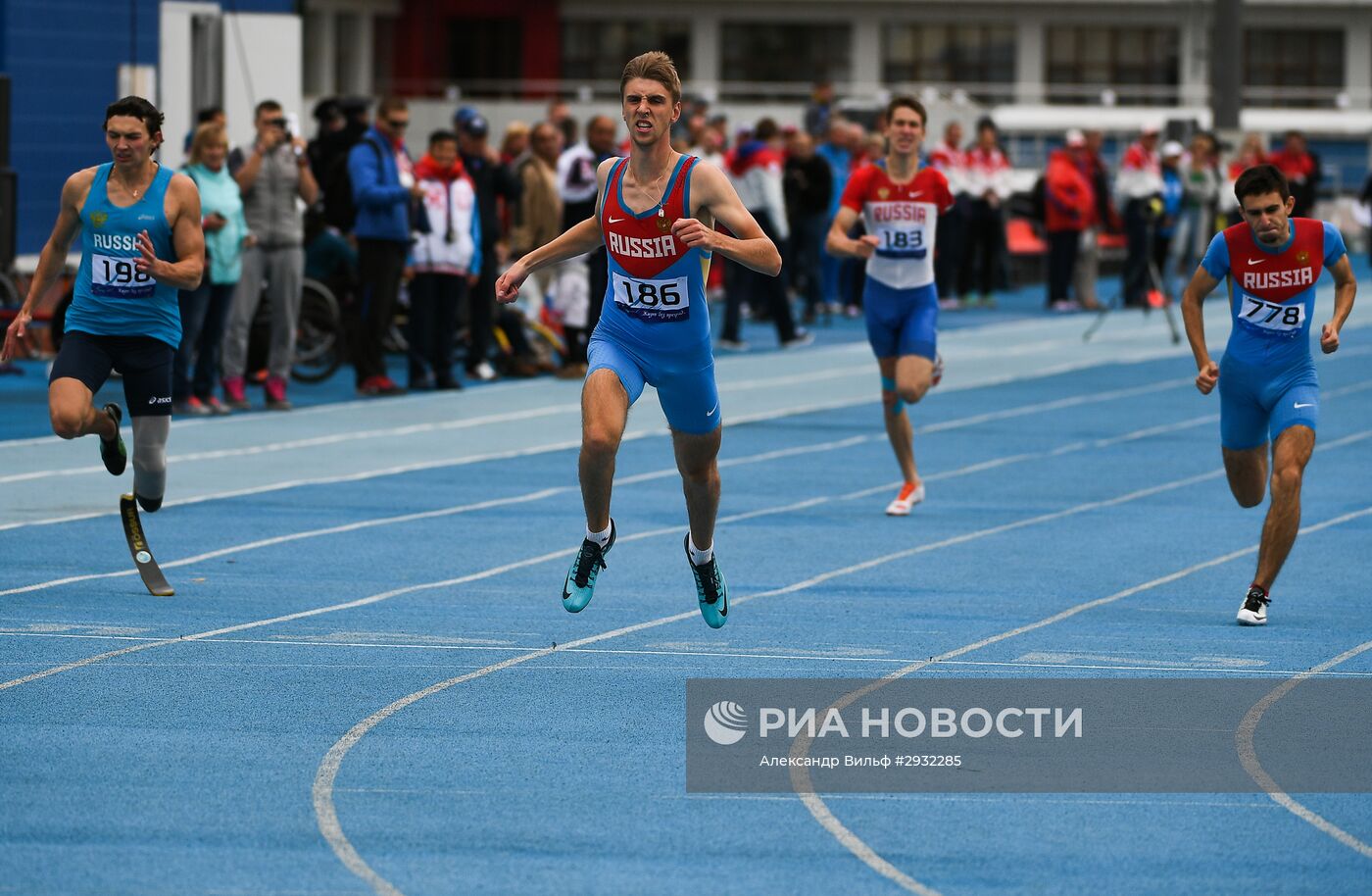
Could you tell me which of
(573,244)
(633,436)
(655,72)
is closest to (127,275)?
(573,244)

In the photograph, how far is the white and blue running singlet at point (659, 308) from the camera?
28.4ft

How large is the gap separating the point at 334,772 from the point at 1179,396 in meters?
14.9

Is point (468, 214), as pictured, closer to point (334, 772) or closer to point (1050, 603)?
point (1050, 603)

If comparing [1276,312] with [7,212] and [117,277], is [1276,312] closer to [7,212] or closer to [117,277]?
[117,277]

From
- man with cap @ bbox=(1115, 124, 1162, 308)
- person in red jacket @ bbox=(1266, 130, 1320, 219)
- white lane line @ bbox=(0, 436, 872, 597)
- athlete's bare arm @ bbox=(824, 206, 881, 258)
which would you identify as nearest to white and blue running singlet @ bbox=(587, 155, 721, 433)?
white lane line @ bbox=(0, 436, 872, 597)

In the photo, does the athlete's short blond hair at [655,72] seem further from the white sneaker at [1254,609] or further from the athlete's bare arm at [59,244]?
the white sneaker at [1254,609]

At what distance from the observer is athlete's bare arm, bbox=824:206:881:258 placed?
12859 mm

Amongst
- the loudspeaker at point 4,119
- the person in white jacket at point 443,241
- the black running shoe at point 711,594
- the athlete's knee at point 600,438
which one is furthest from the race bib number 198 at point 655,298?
the loudspeaker at point 4,119

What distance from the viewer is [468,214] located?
754 inches

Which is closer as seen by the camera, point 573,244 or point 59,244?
point 573,244

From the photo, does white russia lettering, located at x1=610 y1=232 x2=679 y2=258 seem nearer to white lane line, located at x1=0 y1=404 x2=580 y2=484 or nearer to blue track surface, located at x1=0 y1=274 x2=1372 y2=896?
→ blue track surface, located at x1=0 y1=274 x2=1372 y2=896

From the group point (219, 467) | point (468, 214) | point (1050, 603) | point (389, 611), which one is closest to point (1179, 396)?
point (468, 214)

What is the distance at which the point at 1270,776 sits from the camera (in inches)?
284

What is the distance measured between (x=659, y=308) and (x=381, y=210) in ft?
32.7
